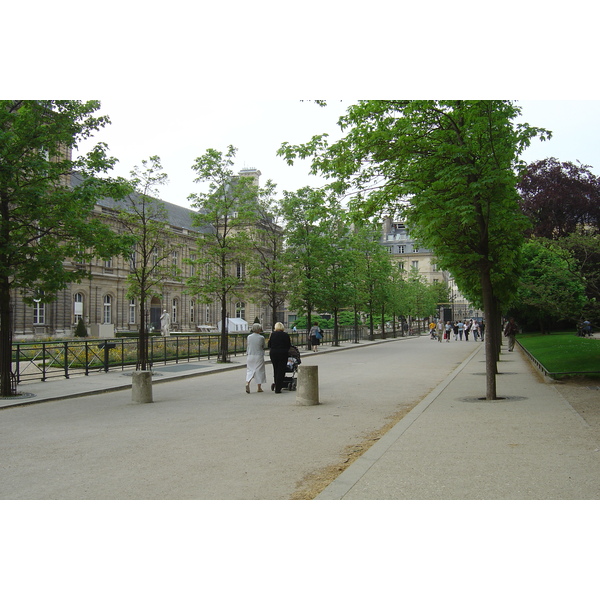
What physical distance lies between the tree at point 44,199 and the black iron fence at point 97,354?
294 centimetres

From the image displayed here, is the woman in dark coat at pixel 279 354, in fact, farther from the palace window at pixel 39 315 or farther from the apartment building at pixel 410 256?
the apartment building at pixel 410 256

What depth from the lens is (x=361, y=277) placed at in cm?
4931

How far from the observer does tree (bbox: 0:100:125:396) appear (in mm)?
14445

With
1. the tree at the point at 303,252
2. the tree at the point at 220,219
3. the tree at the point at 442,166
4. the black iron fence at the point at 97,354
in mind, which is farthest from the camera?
the tree at the point at 303,252

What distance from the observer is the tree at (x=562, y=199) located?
4428 centimetres


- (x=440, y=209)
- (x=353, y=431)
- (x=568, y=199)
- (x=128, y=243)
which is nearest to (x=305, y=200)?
(x=568, y=199)

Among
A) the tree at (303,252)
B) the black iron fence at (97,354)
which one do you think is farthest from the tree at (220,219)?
the tree at (303,252)

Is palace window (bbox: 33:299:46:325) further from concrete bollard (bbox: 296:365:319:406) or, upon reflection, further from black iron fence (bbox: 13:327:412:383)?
concrete bollard (bbox: 296:365:319:406)

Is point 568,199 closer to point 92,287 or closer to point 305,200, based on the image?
point 305,200

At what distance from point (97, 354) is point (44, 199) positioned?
852cm

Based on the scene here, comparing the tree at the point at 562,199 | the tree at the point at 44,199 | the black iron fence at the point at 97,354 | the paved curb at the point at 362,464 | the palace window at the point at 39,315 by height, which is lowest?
the paved curb at the point at 362,464

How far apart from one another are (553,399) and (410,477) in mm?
7918

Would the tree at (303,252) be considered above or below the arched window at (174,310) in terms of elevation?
above

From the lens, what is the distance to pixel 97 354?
21734 mm
